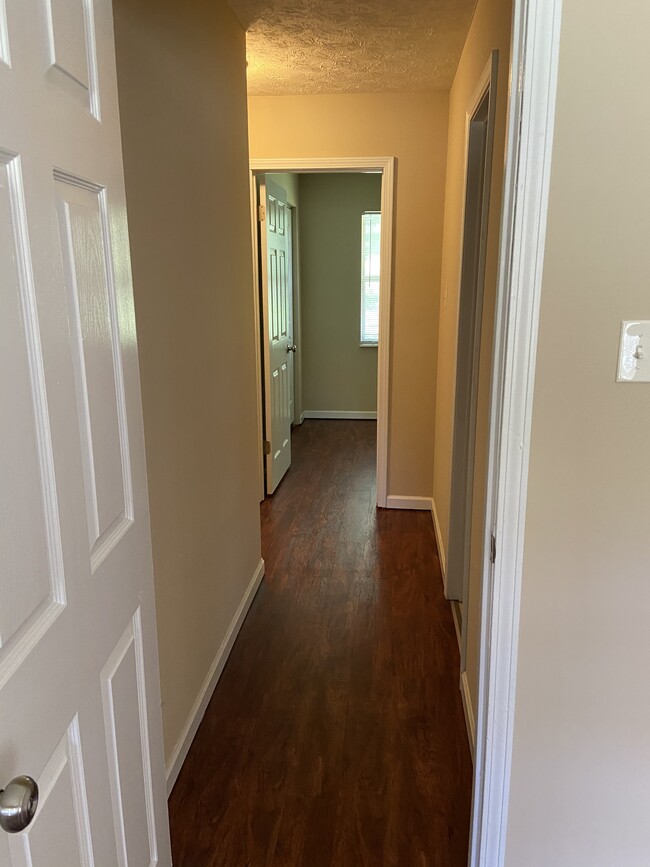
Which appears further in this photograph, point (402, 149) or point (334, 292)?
point (334, 292)

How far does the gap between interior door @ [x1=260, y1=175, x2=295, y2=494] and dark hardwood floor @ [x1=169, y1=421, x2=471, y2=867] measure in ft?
3.17

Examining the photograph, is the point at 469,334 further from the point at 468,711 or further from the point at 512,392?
the point at 512,392

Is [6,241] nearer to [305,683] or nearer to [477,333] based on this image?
[477,333]

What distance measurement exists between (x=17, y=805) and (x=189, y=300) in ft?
4.95

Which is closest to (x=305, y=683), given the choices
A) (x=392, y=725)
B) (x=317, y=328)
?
(x=392, y=725)

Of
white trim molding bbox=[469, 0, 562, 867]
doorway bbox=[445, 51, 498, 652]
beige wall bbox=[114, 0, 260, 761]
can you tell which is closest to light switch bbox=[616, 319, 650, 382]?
white trim molding bbox=[469, 0, 562, 867]

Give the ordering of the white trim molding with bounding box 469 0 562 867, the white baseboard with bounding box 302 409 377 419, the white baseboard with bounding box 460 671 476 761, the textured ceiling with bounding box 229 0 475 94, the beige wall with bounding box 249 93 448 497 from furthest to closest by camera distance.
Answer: the white baseboard with bounding box 302 409 377 419 → the beige wall with bounding box 249 93 448 497 → the textured ceiling with bounding box 229 0 475 94 → the white baseboard with bounding box 460 671 476 761 → the white trim molding with bounding box 469 0 562 867

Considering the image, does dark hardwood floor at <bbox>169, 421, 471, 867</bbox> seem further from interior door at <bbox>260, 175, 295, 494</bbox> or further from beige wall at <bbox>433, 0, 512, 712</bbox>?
interior door at <bbox>260, 175, 295, 494</bbox>

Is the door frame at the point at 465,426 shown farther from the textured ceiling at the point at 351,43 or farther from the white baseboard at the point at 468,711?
the textured ceiling at the point at 351,43

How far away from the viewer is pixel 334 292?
627cm

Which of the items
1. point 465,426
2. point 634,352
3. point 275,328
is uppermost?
point 634,352

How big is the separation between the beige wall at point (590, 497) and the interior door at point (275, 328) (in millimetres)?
3040

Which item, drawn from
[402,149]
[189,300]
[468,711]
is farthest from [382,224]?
[468,711]

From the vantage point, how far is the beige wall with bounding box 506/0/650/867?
109cm
